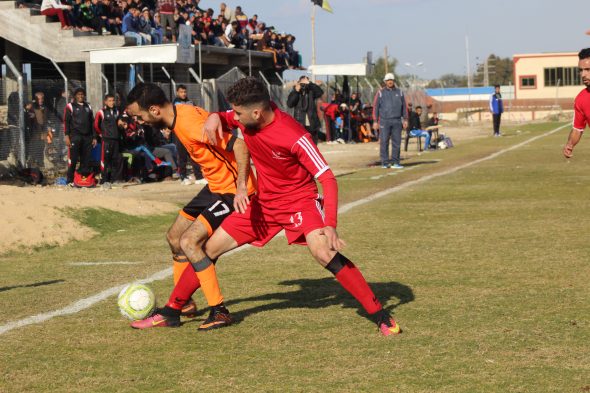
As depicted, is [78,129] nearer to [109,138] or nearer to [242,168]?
[109,138]

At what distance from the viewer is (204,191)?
762cm

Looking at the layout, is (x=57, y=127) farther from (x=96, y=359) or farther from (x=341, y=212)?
(x=96, y=359)

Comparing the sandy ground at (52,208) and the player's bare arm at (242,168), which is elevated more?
the player's bare arm at (242,168)

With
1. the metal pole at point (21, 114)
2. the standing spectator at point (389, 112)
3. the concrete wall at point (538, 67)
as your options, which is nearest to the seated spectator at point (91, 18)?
the metal pole at point (21, 114)

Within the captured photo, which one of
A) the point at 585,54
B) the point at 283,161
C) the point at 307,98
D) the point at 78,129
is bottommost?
the point at 283,161

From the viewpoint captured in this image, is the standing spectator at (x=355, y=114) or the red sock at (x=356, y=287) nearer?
the red sock at (x=356, y=287)

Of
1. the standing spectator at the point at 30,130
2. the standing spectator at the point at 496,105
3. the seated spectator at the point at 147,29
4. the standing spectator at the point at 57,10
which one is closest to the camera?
the standing spectator at the point at 30,130

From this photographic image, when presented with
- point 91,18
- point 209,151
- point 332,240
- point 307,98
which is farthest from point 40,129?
point 332,240

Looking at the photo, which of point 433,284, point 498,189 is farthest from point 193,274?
point 498,189

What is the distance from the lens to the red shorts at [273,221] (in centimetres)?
687

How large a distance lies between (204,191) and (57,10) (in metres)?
22.7

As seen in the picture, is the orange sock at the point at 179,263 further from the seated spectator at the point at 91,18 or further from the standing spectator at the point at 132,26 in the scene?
the seated spectator at the point at 91,18

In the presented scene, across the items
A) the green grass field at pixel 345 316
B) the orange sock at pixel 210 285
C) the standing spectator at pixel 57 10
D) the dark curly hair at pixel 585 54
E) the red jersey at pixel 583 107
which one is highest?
the standing spectator at pixel 57 10

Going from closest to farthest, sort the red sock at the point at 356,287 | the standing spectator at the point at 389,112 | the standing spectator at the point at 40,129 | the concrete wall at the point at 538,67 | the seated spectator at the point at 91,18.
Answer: the red sock at the point at 356,287 < the standing spectator at the point at 40,129 < the standing spectator at the point at 389,112 < the seated spectator at the point at 91,18 < the concrete wall at the point at 538,67
